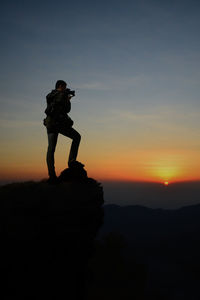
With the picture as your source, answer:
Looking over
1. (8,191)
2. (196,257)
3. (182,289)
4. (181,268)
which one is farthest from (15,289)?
(196,257)

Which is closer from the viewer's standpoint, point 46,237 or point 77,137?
point 46,237

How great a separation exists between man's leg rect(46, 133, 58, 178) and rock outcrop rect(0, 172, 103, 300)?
0.60 m

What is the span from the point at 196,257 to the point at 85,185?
408 feet

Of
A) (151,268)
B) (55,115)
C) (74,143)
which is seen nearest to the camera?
(55,115)

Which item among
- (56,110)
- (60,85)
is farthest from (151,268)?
(60,85)

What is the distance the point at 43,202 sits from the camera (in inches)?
361

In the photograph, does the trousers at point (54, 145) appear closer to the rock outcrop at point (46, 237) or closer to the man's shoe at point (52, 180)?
the man's shoe at point (52, 180)

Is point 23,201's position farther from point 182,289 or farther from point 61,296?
point 182,289

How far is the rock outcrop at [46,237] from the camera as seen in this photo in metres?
7.44

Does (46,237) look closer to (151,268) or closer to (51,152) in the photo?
(51,152)

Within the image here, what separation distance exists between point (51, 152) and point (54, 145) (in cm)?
36

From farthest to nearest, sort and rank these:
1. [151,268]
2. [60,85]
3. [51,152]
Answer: [151,268], [60,85], [51,152]

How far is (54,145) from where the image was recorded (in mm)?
10453

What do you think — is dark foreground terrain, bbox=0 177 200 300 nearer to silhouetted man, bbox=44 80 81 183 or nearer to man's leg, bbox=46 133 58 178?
man's leg, bbox=46 133 58 178
